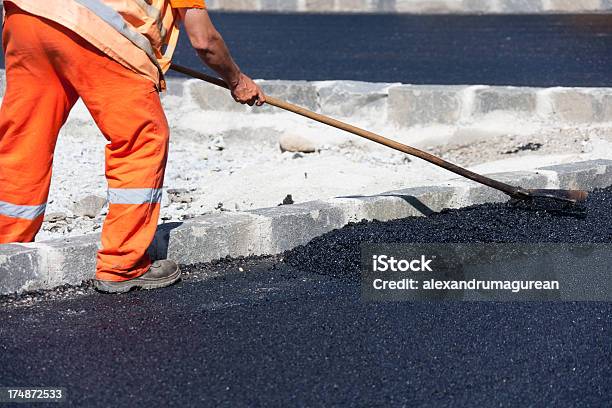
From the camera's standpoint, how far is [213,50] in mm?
4512

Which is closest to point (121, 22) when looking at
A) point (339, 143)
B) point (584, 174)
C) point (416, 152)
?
point (416, 152)

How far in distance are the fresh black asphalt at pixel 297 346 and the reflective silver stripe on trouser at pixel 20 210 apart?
344mm

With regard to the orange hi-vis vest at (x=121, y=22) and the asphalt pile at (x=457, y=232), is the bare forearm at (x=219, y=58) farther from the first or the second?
the asphalt pile at (x=457, y=232)

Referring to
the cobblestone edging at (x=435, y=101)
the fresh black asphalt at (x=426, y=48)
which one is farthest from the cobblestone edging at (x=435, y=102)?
the fresh black asphalt at (x=426, y=48)

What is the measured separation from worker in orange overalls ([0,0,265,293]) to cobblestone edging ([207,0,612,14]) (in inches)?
611

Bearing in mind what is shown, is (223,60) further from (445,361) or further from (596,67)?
(596,67)

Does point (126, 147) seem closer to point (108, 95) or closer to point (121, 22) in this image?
point (108, 95)

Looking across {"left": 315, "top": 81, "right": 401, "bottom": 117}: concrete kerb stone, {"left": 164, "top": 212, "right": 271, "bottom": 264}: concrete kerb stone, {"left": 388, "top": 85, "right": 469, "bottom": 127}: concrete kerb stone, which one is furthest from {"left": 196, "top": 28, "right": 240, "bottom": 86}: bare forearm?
{"left": 315, "top": 81, "right": 401, "bottom": 117}: concrete kerb stone

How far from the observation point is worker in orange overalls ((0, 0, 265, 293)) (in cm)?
433

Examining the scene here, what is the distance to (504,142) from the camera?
789 cm

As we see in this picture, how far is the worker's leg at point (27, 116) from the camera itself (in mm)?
4402

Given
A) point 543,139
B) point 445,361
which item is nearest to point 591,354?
point 445,361

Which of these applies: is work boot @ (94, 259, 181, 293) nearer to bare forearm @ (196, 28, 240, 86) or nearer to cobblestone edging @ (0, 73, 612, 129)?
bare forearm @ (196, 28, 240, 86)

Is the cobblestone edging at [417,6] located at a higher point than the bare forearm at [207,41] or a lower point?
higher
